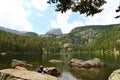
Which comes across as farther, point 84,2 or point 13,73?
point 13,73

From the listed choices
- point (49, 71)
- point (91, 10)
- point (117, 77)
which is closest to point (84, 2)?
point (91, 10)

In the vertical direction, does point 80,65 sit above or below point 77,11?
below

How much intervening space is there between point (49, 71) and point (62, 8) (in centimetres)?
4042

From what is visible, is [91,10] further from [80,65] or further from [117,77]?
[80,65]

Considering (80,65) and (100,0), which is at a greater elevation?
(100,0)

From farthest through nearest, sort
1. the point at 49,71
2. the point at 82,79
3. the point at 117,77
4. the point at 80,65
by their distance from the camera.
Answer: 1. the point at 80,65
2. the point at 49,71
3. the point at 82,79
4. the point at 117,77

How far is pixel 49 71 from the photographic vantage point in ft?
175

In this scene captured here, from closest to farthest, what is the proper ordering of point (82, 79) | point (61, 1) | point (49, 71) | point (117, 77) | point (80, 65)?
1. point (61, 1)
2. point (117, 77)
3. point (82, 79)
4. point (49, 71)
5. point (80, 65)

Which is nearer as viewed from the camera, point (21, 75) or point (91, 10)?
point (91, 10)

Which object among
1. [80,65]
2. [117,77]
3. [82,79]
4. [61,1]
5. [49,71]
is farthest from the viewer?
[80,65]

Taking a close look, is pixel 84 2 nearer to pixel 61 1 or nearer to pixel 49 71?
pixel 61 1

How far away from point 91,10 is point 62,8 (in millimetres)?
1645

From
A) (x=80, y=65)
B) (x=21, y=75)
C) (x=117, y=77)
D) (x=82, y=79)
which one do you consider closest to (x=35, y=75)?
(x=21, y=75)

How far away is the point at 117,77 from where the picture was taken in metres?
31.7
